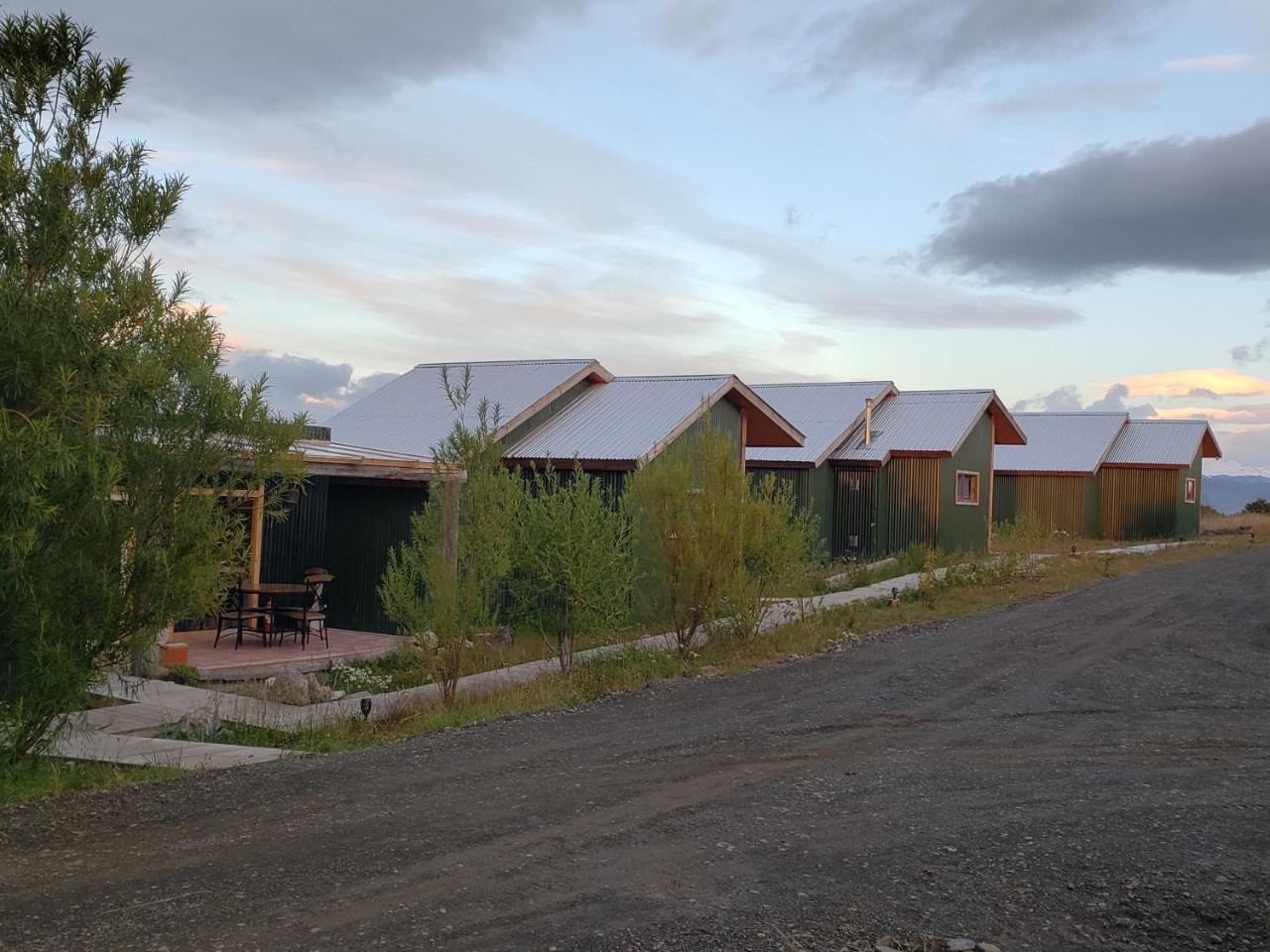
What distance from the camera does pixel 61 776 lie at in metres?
7.77

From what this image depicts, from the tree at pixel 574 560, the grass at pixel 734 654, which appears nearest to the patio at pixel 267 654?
the tree at pixel 574 560

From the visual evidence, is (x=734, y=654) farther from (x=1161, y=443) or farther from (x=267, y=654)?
(x=1161, y=443)

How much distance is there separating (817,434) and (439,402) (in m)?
8.96

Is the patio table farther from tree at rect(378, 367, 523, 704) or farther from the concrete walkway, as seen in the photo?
tree at rect(378, 367, 523, 704)

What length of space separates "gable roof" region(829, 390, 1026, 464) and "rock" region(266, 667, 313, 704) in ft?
51.9

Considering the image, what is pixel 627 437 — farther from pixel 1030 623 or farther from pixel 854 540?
pixel 854 540

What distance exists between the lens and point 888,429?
26.0m

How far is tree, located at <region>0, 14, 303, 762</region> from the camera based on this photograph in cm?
691

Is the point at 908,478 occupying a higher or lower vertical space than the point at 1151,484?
lower

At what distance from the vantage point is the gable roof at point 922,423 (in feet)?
81.3

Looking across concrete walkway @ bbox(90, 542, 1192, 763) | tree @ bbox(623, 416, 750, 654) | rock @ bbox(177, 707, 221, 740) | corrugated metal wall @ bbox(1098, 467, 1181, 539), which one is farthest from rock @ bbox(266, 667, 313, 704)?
corrugated metal wall @ bbox(1098, 467, 1181, 539)

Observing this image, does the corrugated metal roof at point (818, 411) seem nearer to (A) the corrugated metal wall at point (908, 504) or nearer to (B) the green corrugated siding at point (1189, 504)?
(A) the corrugated metal wall at point (908, 504)

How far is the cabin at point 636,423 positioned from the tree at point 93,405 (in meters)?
8.13

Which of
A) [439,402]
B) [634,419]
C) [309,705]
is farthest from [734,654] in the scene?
[439,402]
